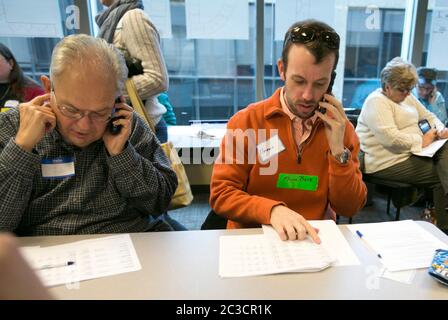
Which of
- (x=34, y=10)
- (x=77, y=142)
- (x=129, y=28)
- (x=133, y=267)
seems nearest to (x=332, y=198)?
(x=133, y=267)

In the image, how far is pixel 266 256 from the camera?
999 millimetres

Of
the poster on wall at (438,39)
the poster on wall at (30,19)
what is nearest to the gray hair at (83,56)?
the poster on wall at (30,19)

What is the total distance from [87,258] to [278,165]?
788 millimetres

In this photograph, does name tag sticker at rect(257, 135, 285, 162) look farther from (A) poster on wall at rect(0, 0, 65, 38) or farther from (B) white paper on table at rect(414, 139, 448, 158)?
(A) poster on wall at rect(0, 0, 65, 38)

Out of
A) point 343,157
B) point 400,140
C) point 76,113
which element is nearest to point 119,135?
point 76,113

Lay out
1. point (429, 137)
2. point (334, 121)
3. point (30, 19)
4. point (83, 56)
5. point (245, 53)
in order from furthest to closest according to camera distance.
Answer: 1. point (245, 53)
2. point (30, 19)
3. point (429, 137)
4. point (334, 121)
5. point (83, 56)

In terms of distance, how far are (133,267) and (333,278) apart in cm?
56

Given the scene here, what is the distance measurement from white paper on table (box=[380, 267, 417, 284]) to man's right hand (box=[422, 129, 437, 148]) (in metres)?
2.16

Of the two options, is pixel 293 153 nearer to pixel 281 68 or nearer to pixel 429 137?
pixel 281 68

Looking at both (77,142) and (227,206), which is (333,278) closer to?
(227,206)

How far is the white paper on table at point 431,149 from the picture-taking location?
257 centimetres

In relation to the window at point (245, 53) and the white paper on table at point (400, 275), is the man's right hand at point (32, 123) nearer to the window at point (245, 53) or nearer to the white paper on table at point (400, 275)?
the white paper on table at point (400, 275)

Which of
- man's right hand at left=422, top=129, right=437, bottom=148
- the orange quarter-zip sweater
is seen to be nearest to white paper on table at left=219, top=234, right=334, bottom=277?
the orange quarter-zip sweater

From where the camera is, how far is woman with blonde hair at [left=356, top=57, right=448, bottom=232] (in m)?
2.56
